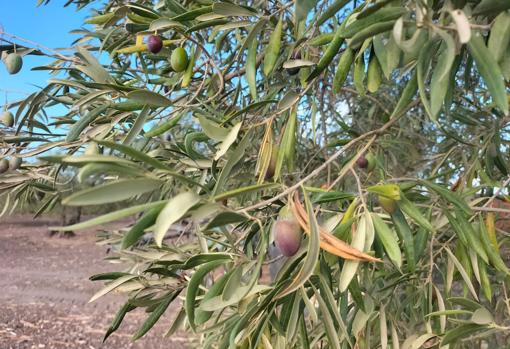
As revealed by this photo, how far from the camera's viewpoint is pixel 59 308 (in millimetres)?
5773

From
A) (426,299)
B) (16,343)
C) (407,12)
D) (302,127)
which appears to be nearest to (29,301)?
(16,343)

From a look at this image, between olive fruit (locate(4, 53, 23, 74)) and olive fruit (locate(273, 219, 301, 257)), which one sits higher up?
olive fruit (locate(4, 53, 23, 74))

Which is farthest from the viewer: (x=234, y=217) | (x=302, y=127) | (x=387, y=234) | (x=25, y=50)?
(x=302, y=127)

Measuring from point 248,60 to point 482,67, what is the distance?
61 cm

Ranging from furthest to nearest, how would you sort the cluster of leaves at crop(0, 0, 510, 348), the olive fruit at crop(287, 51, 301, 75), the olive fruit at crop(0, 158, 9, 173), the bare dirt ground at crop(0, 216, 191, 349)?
the bare dirt ground at crop(0, 216, 191, 349) → the olive fruit at crop(0, 158, 9, 173) → the olive fruit at crop(287, 51, 301, 75) → the cluster of leaves at crop(0, 0, 510, 348)

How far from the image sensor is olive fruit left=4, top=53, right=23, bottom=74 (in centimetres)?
139

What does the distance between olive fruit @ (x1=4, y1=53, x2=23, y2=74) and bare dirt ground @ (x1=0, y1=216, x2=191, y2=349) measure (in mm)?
866

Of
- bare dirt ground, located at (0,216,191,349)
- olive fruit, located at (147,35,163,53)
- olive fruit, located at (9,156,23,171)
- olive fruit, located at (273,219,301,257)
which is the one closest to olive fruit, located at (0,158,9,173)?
olive fruit, located at (9,156,23,171)

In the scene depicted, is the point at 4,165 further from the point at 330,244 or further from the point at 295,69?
the point at 330,244

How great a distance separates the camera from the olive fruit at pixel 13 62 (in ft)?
4.55

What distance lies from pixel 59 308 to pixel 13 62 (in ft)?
16.5

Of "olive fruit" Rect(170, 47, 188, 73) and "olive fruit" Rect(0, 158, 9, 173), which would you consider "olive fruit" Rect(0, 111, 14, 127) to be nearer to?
"olive fruit" Rect(0, 158, 9, 173)

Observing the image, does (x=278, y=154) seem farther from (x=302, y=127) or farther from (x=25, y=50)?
(x=302, y=127)

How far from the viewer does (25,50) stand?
1440 millimetres
